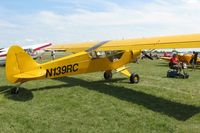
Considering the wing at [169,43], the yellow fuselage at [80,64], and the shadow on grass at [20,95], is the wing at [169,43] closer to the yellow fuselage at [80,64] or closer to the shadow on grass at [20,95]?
the yellow fuselage at [80,64]

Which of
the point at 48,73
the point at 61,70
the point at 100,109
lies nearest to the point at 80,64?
the point at 61,70

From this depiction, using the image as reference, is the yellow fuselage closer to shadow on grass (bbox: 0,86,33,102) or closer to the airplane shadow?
the airplane shadow

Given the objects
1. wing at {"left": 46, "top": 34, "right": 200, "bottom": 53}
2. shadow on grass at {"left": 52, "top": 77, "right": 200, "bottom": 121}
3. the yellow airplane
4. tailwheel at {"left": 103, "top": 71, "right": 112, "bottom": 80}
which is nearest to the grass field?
shadow on grass at {"left": 52, "top": 77, "right": 200, "bottom": 121}

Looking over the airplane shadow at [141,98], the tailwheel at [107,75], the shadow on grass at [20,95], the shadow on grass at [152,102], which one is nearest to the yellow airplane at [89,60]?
the tailwheel at [107,75]

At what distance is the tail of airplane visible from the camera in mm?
10562

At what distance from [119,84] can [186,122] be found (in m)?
6.17

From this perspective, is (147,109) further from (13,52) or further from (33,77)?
(13,52)

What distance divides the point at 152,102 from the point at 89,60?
170 inches

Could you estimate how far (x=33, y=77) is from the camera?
34.7 feet

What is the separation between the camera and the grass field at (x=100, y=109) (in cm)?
726

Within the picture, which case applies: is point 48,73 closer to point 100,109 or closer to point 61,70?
point 61,70

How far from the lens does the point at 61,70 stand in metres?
12.1

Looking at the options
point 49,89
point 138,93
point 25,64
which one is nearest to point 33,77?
point 25,64

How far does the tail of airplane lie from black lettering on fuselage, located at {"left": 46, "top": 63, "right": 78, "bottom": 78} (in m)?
0.44
